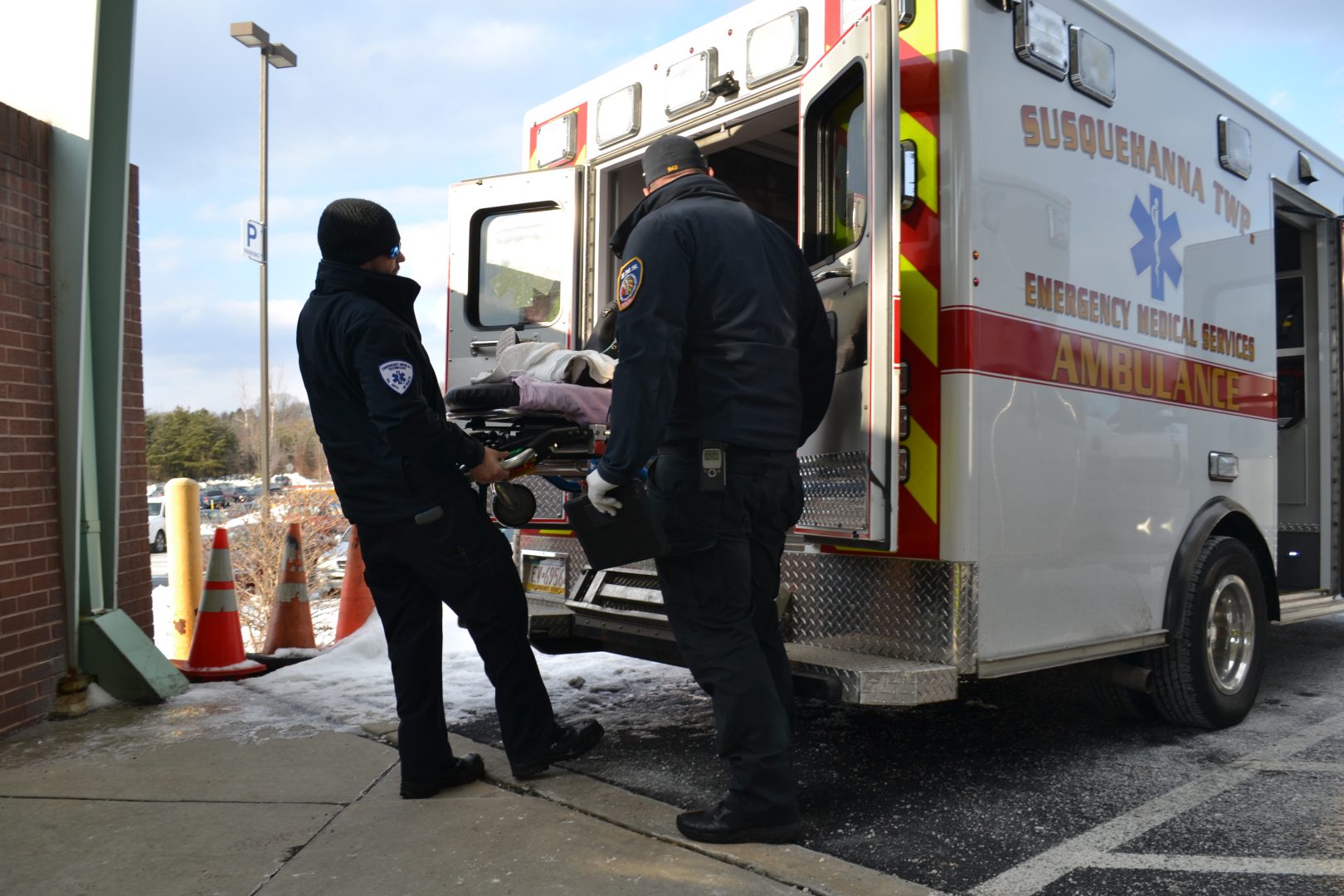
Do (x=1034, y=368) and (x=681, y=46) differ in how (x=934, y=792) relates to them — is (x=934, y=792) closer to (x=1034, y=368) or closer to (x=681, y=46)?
(x=1034, y=368)

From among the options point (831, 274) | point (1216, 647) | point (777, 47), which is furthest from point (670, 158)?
point (1216, 647)

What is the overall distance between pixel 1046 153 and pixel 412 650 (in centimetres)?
273

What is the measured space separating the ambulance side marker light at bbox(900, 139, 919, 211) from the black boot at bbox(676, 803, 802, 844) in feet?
6.41

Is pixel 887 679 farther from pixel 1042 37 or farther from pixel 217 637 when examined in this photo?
pixel 217 637

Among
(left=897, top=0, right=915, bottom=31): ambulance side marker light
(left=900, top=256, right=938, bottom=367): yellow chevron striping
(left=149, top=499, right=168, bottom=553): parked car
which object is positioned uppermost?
(left=897, top=0, right=915, bottom=31): ambulance side marker light

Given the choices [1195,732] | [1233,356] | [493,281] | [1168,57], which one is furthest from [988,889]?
[493,281]

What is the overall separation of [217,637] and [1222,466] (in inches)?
187

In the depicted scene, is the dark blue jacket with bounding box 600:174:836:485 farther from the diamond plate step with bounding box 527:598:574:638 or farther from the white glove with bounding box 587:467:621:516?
the diamond plate step with bounding box 527:598:574:638

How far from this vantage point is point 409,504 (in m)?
3.50

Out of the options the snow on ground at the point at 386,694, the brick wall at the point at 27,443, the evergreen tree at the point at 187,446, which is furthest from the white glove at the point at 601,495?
the evergreen tree at the point at 187,446

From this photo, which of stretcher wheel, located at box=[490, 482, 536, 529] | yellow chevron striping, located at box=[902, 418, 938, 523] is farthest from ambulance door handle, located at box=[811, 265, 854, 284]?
stretcher wheel, located at box=[490, 482, 536, 529]

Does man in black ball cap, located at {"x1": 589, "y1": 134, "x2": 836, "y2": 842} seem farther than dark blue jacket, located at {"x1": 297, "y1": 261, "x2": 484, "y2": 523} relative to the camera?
No

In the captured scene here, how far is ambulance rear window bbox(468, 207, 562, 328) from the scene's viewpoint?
547 centimetres

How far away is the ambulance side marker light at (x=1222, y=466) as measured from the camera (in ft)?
15.2
